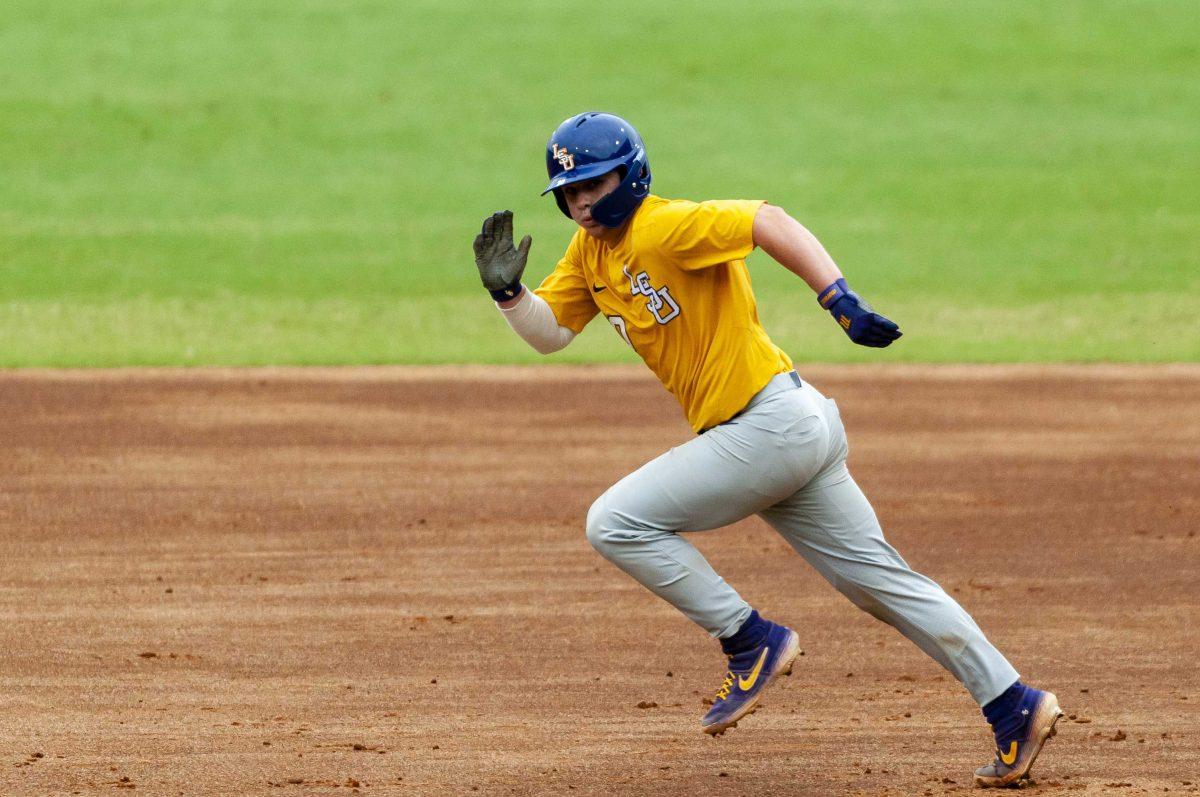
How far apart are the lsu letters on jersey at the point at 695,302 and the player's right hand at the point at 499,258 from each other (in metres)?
0.29

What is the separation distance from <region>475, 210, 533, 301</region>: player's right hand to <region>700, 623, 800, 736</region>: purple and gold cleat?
55.3 inches

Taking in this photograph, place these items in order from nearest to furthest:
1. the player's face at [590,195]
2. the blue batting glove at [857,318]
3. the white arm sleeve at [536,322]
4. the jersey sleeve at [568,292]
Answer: the blue batting glove at [857,318]
the player's face at [590,195]
the white arm sleeve at [536,322]
the jersey sleeve at [568,292]

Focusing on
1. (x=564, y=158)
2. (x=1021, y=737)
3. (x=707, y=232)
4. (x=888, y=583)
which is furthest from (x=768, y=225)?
(x=1021, y=737)

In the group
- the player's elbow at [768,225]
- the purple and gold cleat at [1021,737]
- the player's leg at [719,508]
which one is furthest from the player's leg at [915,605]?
the player's elbow at [768,225]

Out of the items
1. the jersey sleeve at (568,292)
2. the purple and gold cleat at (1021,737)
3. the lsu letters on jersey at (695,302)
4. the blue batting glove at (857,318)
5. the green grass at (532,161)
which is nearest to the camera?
the blue batting glove at (857,318)

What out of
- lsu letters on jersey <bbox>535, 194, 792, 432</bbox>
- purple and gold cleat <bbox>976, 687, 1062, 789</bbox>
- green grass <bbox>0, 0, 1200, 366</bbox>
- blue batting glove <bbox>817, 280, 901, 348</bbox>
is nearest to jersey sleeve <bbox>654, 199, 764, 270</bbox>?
lsu letters on jersey <bbox>535, 194, 792, 432</bbox>

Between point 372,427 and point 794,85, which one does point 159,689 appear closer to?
point 372,427

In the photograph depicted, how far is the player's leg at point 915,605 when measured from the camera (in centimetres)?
553

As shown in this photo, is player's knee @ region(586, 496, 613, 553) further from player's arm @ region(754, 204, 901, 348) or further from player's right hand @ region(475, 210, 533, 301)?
player's arm @ region(754, 204, 901, 348)

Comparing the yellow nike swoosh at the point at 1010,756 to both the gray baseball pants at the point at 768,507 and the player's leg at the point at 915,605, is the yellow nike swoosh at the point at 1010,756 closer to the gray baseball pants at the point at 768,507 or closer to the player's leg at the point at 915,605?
the player's leg at the point at 915,605

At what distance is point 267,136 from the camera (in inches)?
1122

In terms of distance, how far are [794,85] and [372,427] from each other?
18057 mm

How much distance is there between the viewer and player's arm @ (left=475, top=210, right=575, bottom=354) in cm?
580

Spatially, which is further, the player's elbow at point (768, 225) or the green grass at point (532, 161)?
the green grass at point (532, 161)
